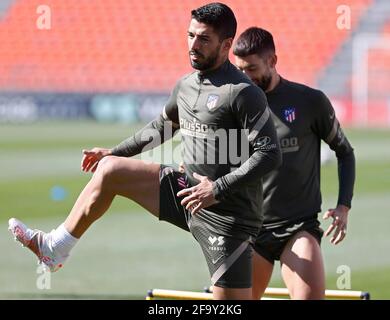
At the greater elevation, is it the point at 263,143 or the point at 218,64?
the point at 218,64

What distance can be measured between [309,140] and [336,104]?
2633cm

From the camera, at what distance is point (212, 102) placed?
5352mm

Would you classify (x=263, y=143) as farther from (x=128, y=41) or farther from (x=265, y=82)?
(x=128, y=41)

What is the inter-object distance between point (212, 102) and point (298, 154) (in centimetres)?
105

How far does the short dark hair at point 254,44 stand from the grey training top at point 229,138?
560 mm

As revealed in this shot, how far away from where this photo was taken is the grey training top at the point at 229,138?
524cm

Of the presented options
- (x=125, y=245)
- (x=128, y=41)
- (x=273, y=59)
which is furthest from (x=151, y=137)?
(x=128, y=41)

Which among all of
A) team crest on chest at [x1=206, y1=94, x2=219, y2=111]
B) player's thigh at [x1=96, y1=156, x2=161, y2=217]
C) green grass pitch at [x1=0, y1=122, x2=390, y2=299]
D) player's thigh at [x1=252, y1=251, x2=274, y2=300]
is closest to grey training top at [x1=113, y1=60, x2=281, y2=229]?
team crest on chest at [x1=206, y1=94, x2=219, y2=111]

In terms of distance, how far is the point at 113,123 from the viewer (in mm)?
31078

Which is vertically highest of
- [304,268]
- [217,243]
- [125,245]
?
[217,243]

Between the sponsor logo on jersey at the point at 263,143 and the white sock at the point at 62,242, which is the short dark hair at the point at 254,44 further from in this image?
the white sock at the point at 62,242

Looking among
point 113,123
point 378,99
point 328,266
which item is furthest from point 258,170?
point 378,99
